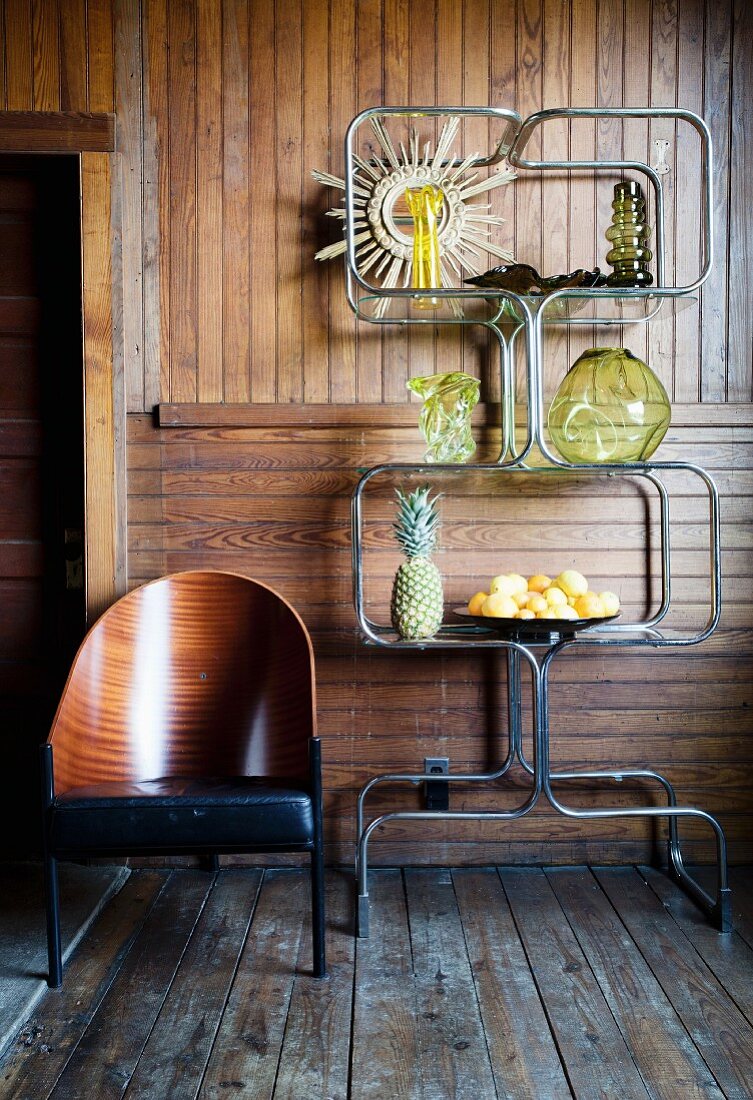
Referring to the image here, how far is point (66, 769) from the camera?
2.10m

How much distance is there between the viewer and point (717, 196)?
8.54 feet

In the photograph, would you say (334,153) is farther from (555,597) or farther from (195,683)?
(195,683)

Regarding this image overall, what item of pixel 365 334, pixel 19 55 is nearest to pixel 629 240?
pixel 365 334

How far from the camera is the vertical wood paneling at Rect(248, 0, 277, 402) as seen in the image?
2.56 meters

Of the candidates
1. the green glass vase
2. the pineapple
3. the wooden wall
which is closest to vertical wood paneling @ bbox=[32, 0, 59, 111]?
the wooden wall

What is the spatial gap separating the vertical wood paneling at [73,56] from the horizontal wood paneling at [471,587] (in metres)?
0.88

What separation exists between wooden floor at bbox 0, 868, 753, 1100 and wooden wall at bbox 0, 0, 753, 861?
1.10 feet

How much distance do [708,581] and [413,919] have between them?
1.24m

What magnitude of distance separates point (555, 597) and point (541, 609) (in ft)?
0.21

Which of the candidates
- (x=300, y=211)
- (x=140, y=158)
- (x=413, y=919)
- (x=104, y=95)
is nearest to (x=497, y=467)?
(x=300, y=211)

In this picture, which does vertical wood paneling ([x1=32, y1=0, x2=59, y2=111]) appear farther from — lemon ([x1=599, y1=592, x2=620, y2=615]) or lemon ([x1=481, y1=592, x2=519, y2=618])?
lemon ([x1=599, y1=592, x2=620, y2=615])

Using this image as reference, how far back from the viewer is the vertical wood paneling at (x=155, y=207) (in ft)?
8.38

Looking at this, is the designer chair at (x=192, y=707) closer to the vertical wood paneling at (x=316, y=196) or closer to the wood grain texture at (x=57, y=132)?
the vertical wood paneling at (x=316, y=196)

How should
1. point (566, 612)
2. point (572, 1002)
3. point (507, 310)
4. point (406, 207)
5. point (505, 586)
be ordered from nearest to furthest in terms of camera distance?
1. point (572, 1002)
2. point (566, 612)
3. point (505, 586)
4. point (507, 310)
5. point (406, 207)
